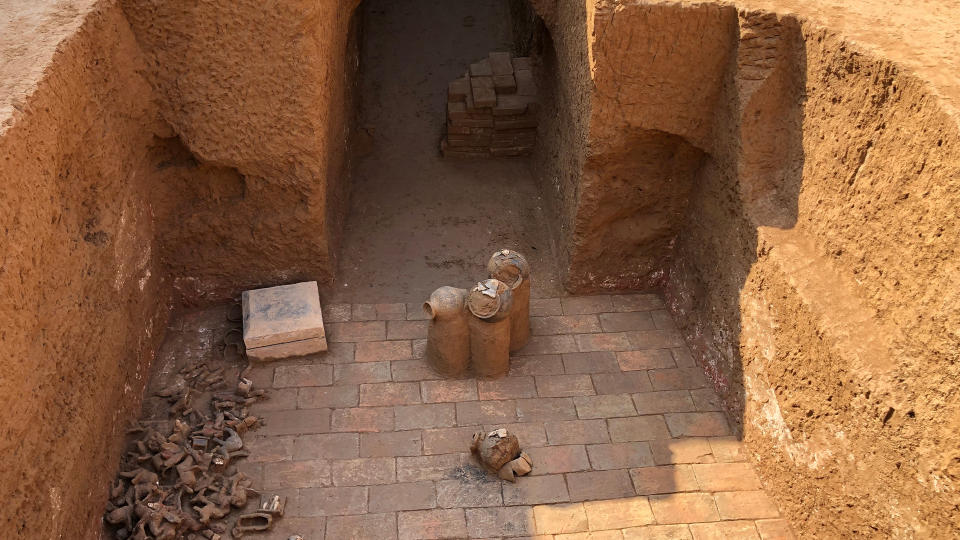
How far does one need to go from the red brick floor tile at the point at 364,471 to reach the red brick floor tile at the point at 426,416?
1.01ft

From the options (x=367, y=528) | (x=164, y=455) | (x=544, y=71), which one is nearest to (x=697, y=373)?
(x=367, y=528)

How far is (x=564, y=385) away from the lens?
5484 millimetres

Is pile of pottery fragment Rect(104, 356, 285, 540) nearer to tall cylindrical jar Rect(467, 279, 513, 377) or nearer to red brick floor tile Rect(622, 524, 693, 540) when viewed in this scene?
tall cylindrical jar Rect(467, 279, 513, 377)

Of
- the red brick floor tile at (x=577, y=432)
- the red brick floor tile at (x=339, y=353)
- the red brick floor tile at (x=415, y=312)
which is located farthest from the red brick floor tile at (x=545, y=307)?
the red brick floor tile at (x=339, y=353)

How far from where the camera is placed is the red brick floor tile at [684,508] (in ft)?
15.1

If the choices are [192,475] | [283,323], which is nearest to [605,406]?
[283,323]

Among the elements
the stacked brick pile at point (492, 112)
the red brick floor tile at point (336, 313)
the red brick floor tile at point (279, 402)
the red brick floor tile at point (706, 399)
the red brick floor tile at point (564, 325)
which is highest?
the stacked brick pile at point (492, 112)

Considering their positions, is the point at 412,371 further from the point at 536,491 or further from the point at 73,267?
the point at 73,267

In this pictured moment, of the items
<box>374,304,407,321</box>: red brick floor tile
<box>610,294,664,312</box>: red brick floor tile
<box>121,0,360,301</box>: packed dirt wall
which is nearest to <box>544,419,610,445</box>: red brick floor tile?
<box>610,294,664,312</box>: red brick floor tile

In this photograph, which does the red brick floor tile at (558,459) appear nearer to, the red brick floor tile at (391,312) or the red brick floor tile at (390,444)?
the red brick floor tile at (390,444)

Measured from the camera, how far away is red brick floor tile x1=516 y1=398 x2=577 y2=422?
5.23m

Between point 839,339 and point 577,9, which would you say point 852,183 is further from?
point 577,9

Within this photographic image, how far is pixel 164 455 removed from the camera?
4.77m

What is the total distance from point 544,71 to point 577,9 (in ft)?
5.38
